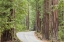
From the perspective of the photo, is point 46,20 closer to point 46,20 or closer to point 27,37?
point 46,20

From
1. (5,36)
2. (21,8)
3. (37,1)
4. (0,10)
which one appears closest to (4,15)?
(0,10)

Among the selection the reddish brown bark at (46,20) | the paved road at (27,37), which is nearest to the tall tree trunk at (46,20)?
the reddish brown bark at (46,20)

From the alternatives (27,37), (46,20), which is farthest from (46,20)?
(27,37)

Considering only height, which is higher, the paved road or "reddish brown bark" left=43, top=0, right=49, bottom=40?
"reddish brown bark" left=43, top=0, right=49, bottom=40

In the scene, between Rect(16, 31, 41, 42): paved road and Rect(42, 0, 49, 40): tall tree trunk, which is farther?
Rect(16, 31, 41, 42): paved road

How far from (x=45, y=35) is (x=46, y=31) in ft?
1.86

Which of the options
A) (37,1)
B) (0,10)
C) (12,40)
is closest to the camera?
(0,10)

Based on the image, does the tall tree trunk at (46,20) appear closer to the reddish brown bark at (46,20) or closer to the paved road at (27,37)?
the reddish brown bark at (46,20)

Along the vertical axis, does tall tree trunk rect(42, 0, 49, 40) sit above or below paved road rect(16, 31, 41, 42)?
above

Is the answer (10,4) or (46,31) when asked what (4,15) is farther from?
(46,31)

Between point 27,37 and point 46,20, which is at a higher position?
point 46,20

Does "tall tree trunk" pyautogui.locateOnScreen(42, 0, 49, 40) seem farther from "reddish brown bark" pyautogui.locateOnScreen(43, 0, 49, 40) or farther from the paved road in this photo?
the paved road

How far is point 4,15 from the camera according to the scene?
13758mm

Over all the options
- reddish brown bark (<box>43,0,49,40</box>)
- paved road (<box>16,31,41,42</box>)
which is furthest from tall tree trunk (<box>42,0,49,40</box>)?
paved road (<box>16,31,41,42</box>)
